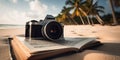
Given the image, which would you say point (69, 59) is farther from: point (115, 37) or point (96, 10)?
point (96, 10)

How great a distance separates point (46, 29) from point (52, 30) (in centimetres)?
8

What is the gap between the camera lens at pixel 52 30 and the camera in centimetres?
139

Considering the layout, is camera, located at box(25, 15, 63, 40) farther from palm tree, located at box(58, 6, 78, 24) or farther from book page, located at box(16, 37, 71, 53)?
palm tree, located at box(58, 6, 78, 24)

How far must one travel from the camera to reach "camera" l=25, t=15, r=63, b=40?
1.40 metres

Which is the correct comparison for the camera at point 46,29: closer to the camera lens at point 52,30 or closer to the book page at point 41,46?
the camera lens at point 52,30

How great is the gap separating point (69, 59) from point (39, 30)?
63cm

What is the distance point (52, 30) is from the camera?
144cm

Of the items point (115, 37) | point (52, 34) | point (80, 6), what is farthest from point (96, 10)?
point (52, 34)

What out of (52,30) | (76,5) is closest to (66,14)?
(76,5)

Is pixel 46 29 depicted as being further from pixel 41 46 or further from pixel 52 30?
pixel 41 46

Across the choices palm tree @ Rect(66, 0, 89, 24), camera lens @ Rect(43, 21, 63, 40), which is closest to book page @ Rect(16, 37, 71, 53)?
camera lens @ Rect(43, 21, 63, 40)

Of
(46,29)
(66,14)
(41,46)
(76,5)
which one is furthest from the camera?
(66,14)

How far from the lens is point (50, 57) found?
40.3 inches

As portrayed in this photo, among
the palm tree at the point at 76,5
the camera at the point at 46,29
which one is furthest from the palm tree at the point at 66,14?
the camera at the point at 46,29
